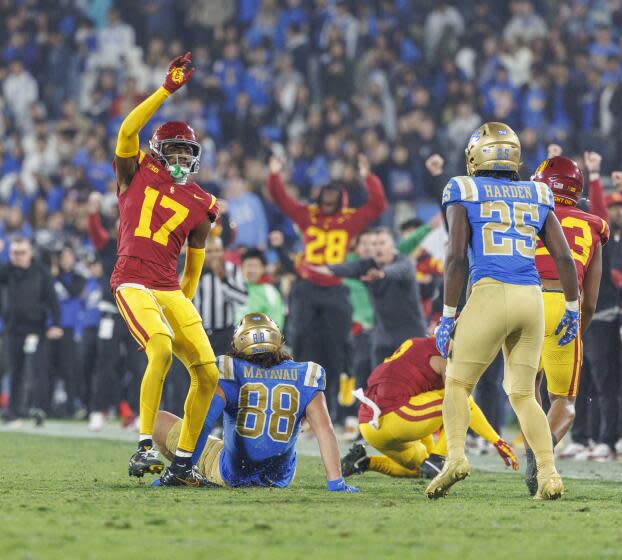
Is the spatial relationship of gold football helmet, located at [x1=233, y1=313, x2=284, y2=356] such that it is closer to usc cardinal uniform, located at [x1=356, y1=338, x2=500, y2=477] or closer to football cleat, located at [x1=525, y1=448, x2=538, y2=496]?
usc cardinal uniform, located at [x1=356, y1=338, x2=500, y2=477]

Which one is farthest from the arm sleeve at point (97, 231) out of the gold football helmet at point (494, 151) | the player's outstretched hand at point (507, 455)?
the gold football helmet at point (494, 151)

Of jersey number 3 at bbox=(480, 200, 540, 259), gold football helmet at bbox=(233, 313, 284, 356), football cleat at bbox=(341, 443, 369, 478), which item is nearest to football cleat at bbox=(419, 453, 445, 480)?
football cleat at bbox=(341, 443, 369, 478)

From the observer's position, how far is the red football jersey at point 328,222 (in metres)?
13.2

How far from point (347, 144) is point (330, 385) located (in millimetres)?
7207

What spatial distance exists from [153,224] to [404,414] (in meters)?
2.04

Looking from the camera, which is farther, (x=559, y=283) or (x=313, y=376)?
(x=559, y=283)

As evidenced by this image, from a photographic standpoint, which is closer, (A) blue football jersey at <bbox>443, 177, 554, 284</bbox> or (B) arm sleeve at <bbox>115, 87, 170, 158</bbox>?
(A) blue football jersey at <bbox>443, 177, 554, 284</bbox>

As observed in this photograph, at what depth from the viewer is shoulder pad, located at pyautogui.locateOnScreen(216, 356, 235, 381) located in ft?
25.1

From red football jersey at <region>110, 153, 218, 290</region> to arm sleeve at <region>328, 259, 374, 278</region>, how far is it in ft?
12.8

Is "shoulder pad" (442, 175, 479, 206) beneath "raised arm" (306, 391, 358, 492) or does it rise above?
above

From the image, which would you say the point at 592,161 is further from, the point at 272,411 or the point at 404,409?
the point at 272,411

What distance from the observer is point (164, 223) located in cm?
804

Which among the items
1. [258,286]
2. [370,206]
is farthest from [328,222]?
[258,286]

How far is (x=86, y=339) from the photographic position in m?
17.0
